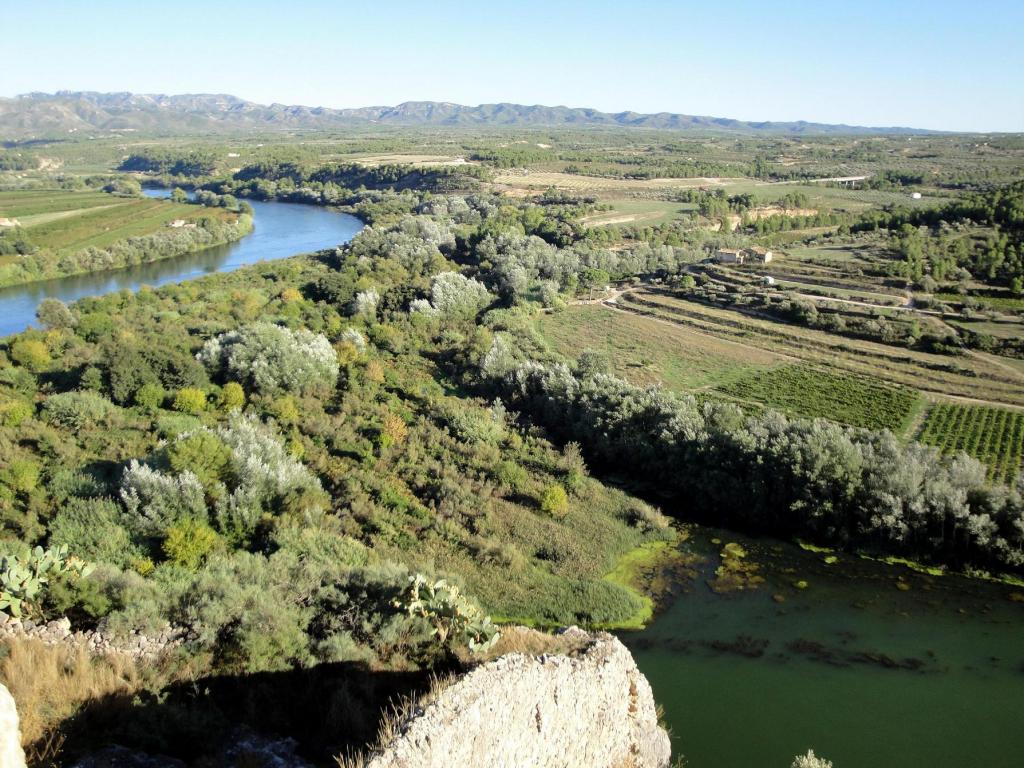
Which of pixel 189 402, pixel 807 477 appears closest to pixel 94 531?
pixel 189 402

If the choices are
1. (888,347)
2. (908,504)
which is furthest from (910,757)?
(888,347)

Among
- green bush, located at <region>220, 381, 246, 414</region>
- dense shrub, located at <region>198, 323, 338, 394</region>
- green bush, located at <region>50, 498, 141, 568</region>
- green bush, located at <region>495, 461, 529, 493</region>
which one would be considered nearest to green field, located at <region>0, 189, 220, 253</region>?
dense shrub, located at <region>198, 323, 338, 394</region>

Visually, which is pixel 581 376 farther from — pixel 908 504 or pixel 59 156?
pixel 59 156

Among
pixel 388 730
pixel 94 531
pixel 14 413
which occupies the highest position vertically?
pixel 388 730

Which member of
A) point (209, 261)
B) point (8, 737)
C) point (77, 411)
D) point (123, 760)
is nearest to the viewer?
point (8, 737)

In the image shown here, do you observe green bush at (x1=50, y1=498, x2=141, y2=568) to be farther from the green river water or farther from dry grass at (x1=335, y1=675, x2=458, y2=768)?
the green river water

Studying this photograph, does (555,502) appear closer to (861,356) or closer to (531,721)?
(531,721)

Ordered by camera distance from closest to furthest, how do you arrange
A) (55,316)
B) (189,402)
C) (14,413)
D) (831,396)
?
(14,413) → (189,402) → (831,396) → (55,316)
